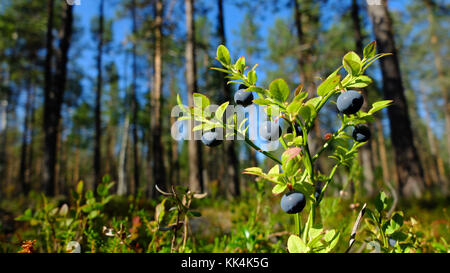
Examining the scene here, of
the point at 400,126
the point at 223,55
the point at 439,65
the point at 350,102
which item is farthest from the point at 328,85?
the point at 439,65

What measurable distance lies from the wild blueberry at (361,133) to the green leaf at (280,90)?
0.25 meters

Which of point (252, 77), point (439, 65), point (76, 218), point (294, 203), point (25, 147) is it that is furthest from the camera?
point (439, 65)

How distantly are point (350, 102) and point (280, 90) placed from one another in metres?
0.17

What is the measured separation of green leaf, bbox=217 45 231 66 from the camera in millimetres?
640

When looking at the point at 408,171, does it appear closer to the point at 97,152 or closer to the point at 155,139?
the point at 155,139

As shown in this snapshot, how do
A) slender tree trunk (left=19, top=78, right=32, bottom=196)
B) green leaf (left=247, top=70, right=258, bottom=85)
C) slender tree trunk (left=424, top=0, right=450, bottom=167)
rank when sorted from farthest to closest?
slender tree trunk (left=424, top=0, right=450, bottom=167), slender tree trunk (left=19, top=78, right=32, bottom=196), green leaf (left=247, top=70, right=258, bottom=85)

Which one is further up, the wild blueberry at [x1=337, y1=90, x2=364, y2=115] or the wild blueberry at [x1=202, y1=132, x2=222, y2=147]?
the wild blueberry at [x1=337, y1=90, x2=364, y2=115]

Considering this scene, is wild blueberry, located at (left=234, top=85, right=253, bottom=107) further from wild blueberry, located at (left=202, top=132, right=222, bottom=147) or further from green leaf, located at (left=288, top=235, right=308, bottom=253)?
green leaf, located at (left=288, top=235, right=308, bottom=253)

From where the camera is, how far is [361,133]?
0.67 m

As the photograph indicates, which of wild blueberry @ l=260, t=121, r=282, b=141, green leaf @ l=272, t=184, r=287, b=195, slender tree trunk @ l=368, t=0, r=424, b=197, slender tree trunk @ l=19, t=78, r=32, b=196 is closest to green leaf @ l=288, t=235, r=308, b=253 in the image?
green leaf @ l=272, t=184, r=287, b=195

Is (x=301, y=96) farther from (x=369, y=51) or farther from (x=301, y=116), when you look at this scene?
(x=369, y=51)

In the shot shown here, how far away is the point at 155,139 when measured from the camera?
10.3 metres

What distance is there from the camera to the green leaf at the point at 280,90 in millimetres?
602

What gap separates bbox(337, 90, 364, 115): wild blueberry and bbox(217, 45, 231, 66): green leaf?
12.1 inches
